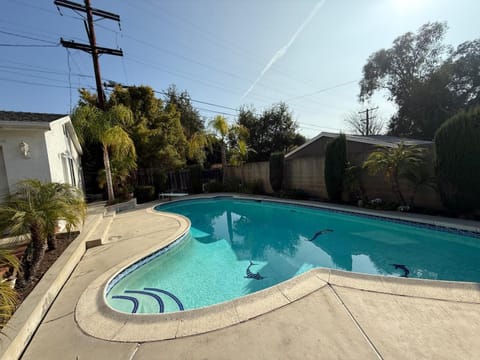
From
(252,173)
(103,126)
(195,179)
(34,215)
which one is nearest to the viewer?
(34,215)

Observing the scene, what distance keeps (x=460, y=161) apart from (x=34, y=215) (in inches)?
391

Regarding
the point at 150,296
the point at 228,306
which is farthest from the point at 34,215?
the point at 228,306

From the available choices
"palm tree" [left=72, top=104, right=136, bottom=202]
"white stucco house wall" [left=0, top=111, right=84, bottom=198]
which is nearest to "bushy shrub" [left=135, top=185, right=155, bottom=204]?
"palm tree" [left=72, top=104, right=136, bottom=202]

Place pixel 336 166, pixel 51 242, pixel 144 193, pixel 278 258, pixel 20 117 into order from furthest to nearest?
pixel 144 193 < pixel 336 166 < pixel 20 117 < pixel 278 258 < pixel 51 242

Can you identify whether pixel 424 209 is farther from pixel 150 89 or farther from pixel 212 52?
pixel 150 89

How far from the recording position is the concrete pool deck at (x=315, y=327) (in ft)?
6.12

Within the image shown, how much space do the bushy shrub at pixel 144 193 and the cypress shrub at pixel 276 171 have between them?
7563 millimetres

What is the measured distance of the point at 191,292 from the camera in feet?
12.5

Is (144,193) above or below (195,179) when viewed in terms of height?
below

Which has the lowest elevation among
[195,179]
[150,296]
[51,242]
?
[150,296]

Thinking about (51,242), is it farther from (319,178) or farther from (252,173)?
(252,173)

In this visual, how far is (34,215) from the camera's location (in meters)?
3.52

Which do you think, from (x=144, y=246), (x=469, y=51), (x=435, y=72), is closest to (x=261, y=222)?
(x=144, y=246)

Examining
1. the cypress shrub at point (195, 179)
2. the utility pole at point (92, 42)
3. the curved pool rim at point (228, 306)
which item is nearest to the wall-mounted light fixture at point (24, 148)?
the curved pool rim at point (228, 306)
